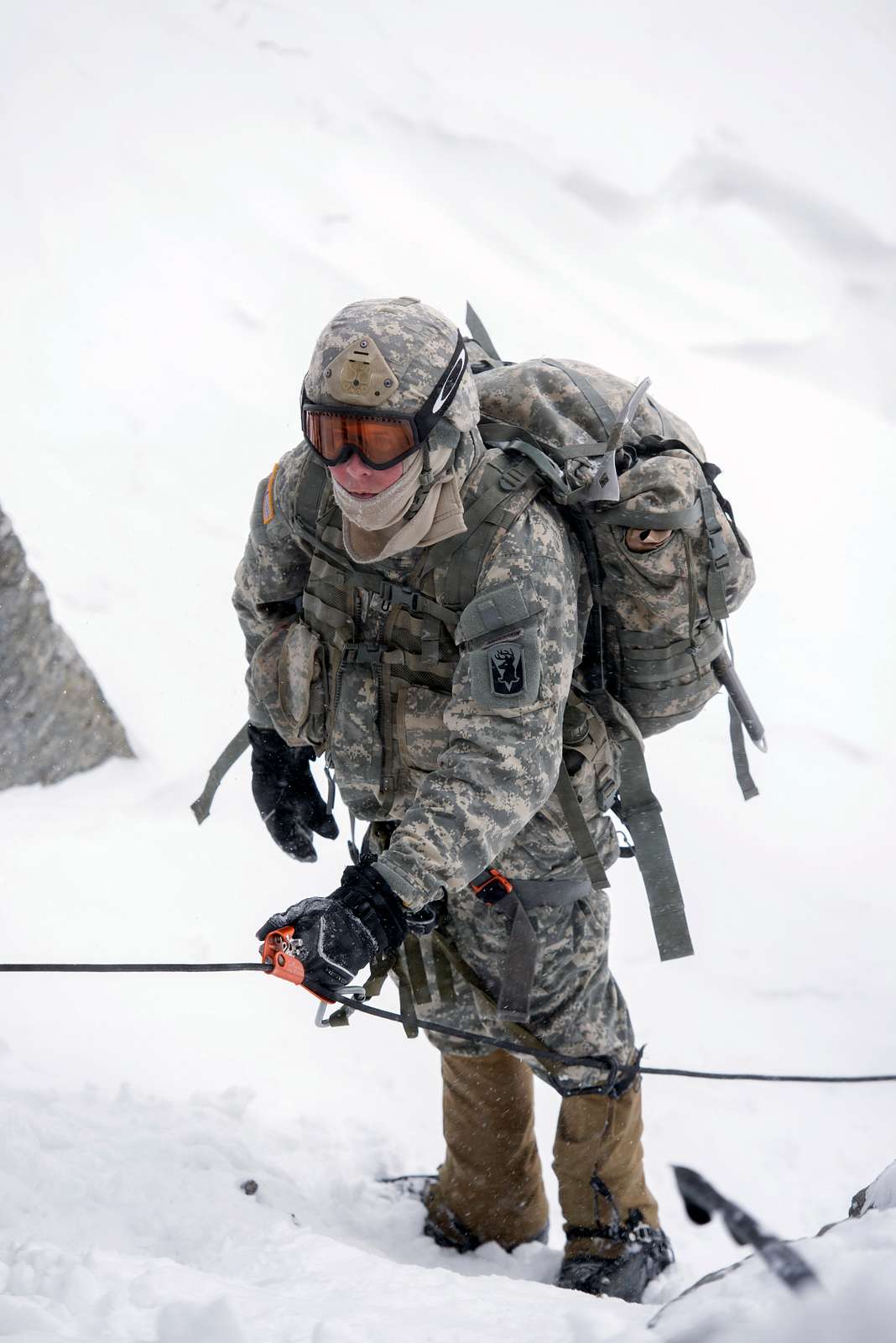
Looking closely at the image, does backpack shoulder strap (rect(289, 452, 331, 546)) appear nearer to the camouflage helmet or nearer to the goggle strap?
the camouflage helmet

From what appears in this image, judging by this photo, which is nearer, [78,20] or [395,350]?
[395,350]

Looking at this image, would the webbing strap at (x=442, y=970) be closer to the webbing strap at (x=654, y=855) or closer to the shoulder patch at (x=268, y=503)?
the webbing strap at (x=654, y=855)

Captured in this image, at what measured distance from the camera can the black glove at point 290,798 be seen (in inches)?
140

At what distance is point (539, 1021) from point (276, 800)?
1.03 meters

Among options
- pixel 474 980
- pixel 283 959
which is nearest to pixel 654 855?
pixel 474 980

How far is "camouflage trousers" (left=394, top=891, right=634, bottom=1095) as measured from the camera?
321cm

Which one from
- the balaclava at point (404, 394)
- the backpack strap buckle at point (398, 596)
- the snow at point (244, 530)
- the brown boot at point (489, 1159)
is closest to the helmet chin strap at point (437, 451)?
the balaclava at point (404, 394)

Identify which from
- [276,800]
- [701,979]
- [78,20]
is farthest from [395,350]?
[78,20]

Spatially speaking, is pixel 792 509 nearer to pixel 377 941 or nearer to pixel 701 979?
pixel 701 979

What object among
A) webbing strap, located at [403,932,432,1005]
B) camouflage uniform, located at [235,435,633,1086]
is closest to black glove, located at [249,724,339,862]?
camouflage uniform, located at [235,435,633,1086]

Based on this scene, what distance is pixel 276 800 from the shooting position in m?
3.57

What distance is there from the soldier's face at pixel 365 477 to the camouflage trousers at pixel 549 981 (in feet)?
3.96

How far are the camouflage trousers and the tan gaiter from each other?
0.12m

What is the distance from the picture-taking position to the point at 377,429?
2535 millimetres
